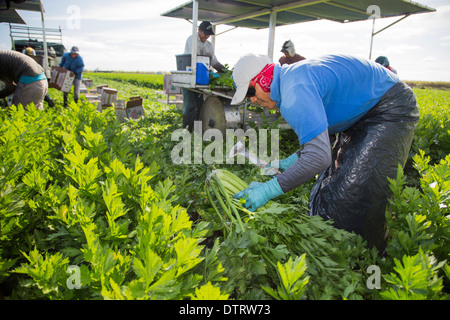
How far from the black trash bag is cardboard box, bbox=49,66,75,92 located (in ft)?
35.6

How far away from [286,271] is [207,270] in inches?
23.2

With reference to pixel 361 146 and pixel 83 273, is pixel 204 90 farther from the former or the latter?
pixel 83 273

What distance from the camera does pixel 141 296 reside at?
1214 millimetres

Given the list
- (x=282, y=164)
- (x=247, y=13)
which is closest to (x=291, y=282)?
(x=282, y=164)

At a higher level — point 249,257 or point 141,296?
point 141,296

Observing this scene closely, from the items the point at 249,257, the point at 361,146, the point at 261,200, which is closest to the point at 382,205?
the point at 361,146

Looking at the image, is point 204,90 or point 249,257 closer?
point 249,257

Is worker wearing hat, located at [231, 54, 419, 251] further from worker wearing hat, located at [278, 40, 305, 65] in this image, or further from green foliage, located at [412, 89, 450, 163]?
worker wearing hat, located at [278, 40, 305, 65]

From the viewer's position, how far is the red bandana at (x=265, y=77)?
96.8 inches

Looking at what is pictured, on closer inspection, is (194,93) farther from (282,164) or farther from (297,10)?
(282,164)

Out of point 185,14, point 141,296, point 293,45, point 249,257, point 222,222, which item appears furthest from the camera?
point 185,14

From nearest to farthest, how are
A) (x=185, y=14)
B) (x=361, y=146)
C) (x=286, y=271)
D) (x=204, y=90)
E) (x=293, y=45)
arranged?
(x=286, y=271) < (x=361, y=146) < (x=204, y=90) < (x=293, y=45) < (x=185, y=14)

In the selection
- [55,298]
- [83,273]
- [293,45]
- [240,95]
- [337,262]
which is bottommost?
[337,262]

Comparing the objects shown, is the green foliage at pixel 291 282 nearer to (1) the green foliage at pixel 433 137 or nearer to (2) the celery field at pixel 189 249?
(2) the celery field at pixel 189 249
